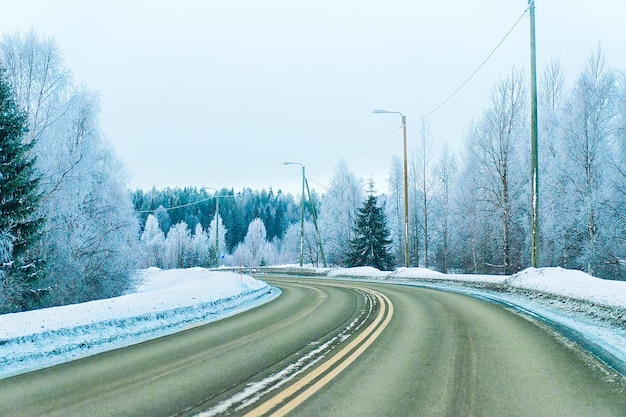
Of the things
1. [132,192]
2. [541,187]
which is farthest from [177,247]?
[541,187]

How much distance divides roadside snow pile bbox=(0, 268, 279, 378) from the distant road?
64 centimetres

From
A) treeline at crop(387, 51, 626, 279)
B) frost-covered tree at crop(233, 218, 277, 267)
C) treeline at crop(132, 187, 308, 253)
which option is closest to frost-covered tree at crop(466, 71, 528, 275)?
treeline at crop(387, 51, 626, 279)

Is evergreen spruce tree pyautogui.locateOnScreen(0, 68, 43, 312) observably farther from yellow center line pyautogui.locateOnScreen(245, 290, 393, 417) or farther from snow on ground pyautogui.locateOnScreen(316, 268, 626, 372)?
snow on ground pyautogui.locateOnScreen(316, 268, 626, 372)

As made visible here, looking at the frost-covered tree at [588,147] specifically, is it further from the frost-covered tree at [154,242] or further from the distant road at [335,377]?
the frost-covered tree at [154,242]

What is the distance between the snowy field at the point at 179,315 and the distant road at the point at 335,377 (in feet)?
2.32

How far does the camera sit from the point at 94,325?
8.80 metres

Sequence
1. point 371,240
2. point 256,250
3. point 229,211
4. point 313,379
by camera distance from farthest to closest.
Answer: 1. point 229,211
2. point 256,250
3. point 371,240
4. point 313,379

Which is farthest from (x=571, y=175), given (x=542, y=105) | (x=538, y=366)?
(x=538, y=366)

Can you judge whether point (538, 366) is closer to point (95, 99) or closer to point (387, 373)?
point (387, 373)

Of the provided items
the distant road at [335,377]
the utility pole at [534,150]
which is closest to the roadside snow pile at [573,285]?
the utility pole at [534,150]

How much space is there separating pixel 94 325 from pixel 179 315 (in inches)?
102

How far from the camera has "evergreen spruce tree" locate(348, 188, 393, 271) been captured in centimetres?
4412

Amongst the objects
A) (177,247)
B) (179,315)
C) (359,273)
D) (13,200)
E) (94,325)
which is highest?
(13,200)

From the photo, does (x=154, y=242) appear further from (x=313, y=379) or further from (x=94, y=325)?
(x=313, y=379)
